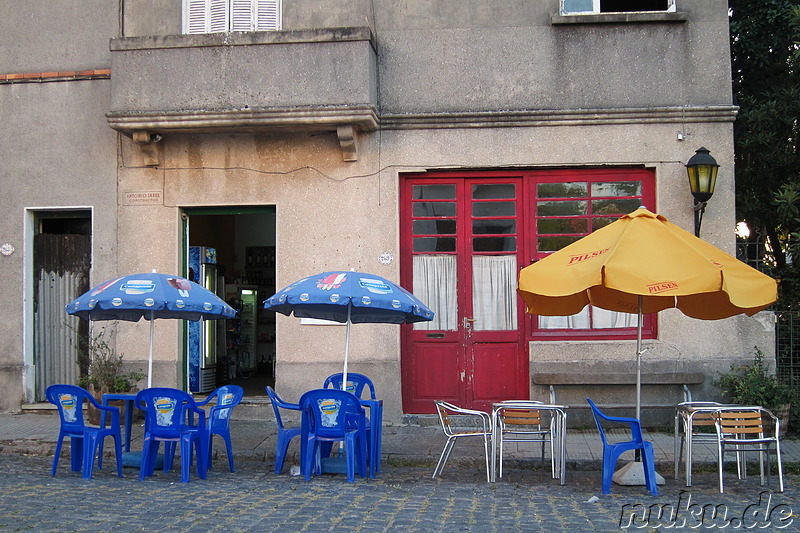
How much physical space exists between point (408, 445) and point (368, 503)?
306 centimetres

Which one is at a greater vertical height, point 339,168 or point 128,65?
point 128,65

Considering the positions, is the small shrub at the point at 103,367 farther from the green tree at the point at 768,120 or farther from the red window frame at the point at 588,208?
the green tree at the point at 768,120

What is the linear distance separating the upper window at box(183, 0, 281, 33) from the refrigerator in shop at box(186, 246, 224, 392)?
3.31 m

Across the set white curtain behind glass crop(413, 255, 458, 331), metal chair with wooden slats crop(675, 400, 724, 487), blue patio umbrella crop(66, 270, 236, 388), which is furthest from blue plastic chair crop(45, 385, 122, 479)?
metal chair with wooden slats crop(675, 400, 724, 487)

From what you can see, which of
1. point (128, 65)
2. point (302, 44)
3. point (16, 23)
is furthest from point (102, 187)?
point (302, 44)

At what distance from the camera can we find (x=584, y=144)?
1179 cm

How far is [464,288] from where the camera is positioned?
1201 cm

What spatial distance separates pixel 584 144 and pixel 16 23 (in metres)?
8.53

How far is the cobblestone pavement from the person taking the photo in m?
6.57

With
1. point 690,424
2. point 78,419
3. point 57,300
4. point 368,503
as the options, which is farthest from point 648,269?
point 57,300

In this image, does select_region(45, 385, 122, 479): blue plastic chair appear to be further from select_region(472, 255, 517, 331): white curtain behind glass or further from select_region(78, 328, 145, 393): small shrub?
select_region(472, 255, 517, 331): white curtain behind glass

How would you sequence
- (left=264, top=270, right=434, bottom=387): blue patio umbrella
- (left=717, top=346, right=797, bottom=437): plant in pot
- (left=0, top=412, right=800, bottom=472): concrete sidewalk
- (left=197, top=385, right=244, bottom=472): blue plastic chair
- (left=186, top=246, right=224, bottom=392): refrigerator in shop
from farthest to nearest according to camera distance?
(left=186, top=246, right=224, bottom=392): refrigerator in shop < (left=717, top=346, right=797, bottom=437): plant in pot < (left=0, top=412, right=800, bottom=472): concrete sidewalk < (left=197, top=385, right=244, bottom=472): blue plastic chair < (left=264, top=270, right=434, bottom=387): blue patio umbrella

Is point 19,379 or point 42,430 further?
point 19,379

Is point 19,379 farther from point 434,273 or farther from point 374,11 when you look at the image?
point 374,11
